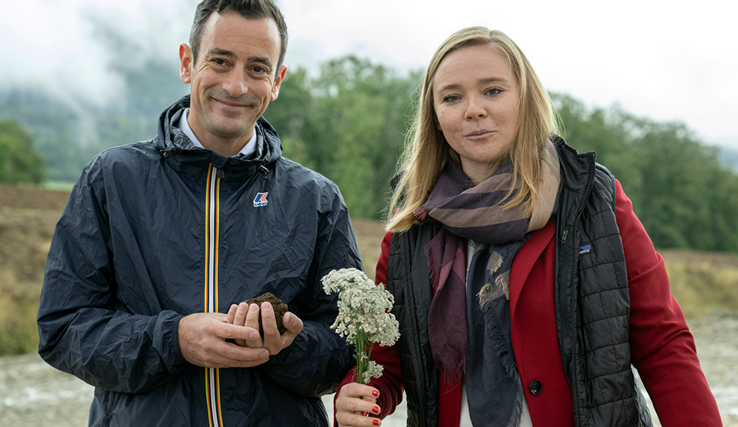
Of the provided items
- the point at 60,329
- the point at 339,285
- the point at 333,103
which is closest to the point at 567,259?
the point at 339,285

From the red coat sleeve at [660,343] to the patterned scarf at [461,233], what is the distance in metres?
0.38

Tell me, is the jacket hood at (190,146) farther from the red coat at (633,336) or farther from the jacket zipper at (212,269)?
the red coat at (633,336)

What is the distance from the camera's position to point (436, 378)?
277cm

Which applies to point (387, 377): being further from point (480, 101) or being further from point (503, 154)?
point (480, 101)

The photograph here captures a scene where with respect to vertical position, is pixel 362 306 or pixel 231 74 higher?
pixel 231 74

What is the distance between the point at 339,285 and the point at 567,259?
997mm

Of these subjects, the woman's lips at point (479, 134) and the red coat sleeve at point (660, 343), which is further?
the woman's lips at point (479, 134)

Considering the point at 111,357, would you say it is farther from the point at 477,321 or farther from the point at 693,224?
the point at 693,224

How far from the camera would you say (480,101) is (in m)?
2.79

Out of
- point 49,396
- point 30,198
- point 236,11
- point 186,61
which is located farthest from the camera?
point 30,198

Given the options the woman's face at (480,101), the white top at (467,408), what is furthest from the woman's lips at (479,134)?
the white top at (467,408)

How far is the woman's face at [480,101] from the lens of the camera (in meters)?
2.79

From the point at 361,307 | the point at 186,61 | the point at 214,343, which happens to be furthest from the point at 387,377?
the point at 186,61

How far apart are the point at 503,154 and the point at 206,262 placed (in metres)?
1.53
